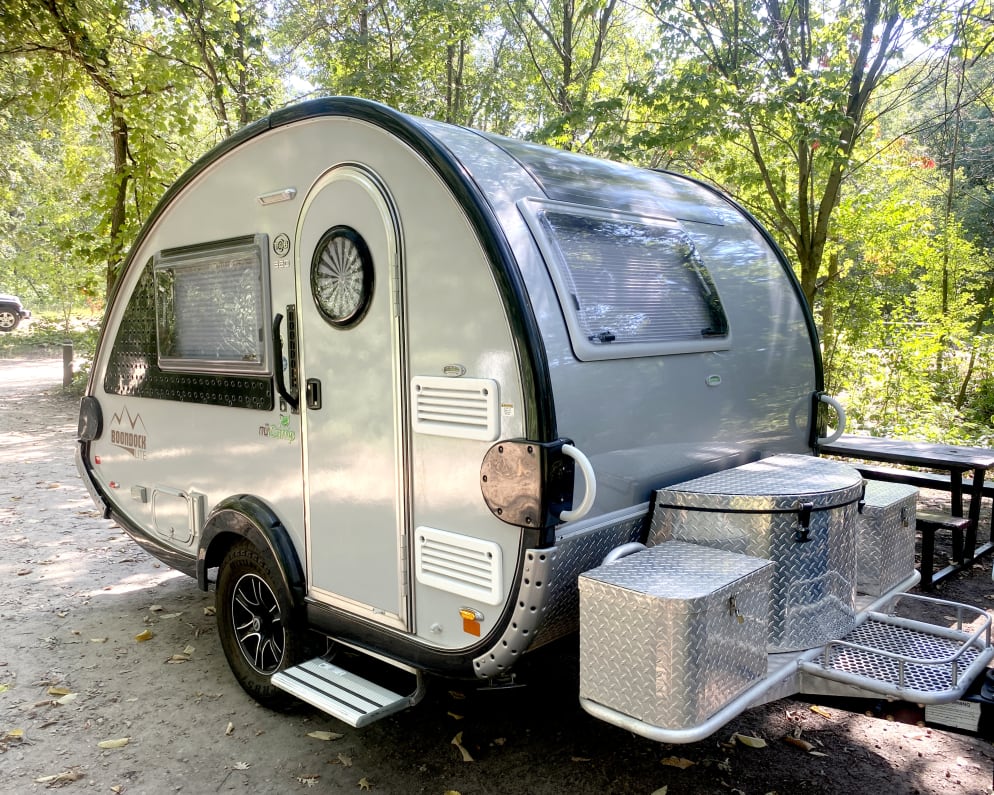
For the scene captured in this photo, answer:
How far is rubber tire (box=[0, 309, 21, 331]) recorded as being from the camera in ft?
87.9

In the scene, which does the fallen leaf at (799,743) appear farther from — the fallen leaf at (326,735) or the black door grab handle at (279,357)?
the black door grab handle at (279,357)

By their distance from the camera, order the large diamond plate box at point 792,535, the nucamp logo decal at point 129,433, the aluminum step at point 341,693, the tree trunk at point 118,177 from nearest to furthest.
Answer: the large diamond plate box at point 792,535 < the aluminum step at point 341,693 < the nucamp logo decal at point 129,433 < the tree trunk at point 118,177

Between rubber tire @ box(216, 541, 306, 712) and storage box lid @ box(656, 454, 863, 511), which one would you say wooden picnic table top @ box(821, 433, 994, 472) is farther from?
rubber tire @ box(216, 541, 306, 712)

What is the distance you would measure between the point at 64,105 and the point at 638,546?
32.3 feet

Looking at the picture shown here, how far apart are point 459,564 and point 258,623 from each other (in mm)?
1462

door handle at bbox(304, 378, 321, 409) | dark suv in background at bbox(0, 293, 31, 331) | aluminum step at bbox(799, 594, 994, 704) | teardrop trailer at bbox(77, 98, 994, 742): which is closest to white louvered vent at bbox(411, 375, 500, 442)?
teardrop trailer at bbox(77, 98, 994, 742)

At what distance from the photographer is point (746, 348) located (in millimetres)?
3895

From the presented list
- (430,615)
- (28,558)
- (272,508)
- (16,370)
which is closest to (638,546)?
(430,615)

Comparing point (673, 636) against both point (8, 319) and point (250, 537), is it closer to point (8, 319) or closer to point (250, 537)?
point (250, 537)

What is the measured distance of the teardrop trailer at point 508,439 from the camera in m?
2.73

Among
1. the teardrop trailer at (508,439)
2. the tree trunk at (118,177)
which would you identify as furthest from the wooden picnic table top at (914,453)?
the tree trunk at (118,177)

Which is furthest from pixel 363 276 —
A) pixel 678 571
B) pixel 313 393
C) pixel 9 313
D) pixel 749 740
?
pixel 9 313

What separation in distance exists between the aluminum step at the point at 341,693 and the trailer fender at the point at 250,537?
29 cm

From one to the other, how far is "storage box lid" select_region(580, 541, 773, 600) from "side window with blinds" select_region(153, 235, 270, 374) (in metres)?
1.92
